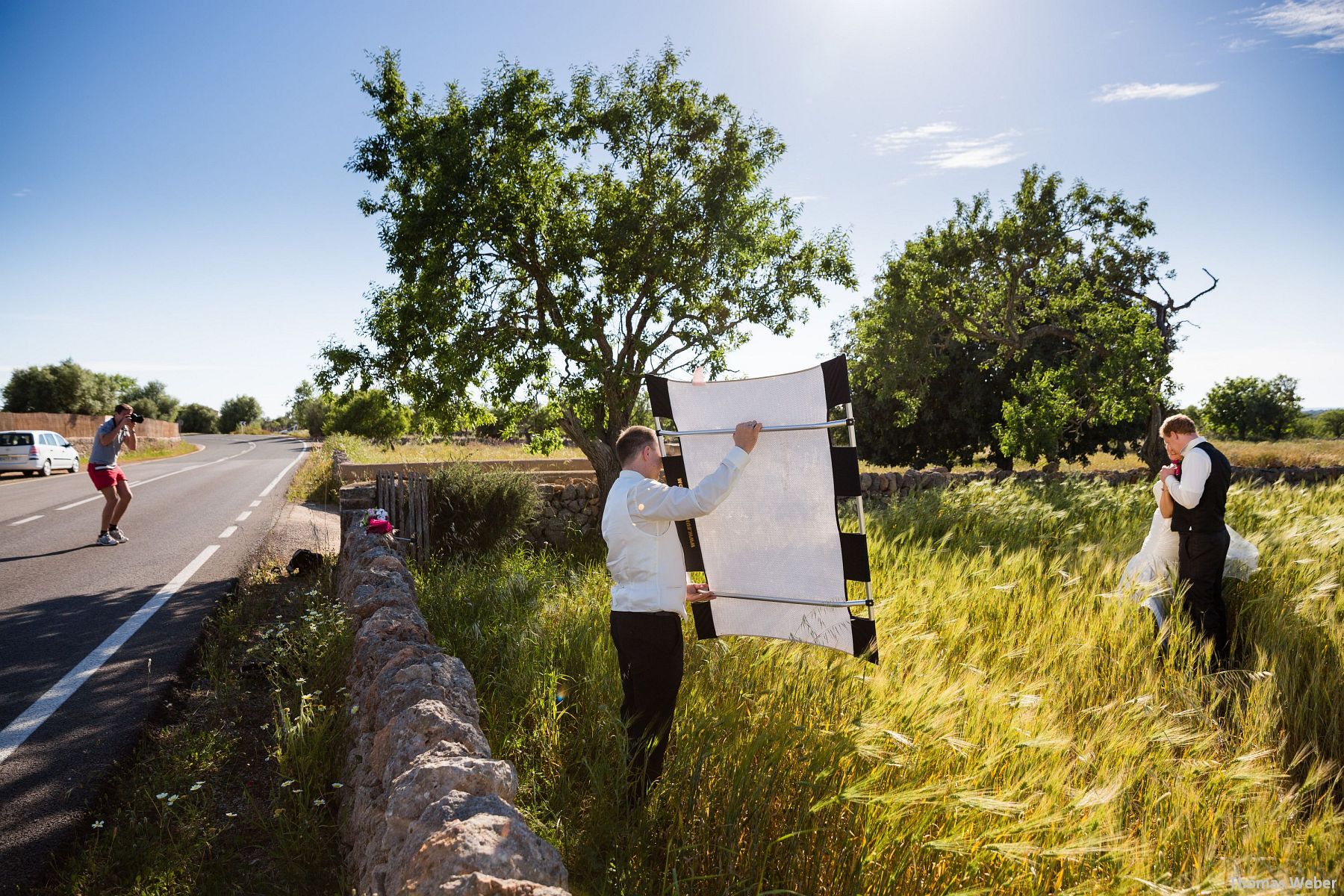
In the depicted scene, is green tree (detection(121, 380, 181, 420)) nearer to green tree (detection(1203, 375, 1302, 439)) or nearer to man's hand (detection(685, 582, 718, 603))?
man's hand (detection(685, 582, 718, 603))

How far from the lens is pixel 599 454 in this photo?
12602 mm

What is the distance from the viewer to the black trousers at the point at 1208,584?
5.40 meters

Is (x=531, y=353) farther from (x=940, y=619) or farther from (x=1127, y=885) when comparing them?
(x=1127, y=885)

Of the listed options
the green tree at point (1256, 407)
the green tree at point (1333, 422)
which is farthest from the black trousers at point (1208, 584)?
the green tree at point (1333, 422)

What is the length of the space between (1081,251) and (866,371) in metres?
5.79

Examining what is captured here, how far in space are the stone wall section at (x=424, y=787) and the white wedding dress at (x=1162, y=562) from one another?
510 centimetres

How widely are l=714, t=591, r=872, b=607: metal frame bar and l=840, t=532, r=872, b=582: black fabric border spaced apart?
0.38 ft

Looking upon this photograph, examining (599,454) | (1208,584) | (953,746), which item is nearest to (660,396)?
(953,746)

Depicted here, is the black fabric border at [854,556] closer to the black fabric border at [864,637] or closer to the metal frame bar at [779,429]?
the black fabric border at [864,637]

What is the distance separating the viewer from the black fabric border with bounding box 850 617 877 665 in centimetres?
344

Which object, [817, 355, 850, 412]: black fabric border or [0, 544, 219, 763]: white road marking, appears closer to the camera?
[817, 355, 850, 412]: black fabric border

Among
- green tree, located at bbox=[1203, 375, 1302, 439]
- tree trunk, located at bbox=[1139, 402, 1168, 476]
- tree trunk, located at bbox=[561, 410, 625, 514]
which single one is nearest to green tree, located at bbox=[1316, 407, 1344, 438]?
green tree, located at bbox=[1203, 375, 1302, 439]

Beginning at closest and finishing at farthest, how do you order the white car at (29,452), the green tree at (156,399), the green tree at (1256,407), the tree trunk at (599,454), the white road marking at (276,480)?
the tree trunk at (599,454)
the white road marking at (276,480)
the white car at (29,452)
the green tree at (1256,407)
the green tree at (156,399)

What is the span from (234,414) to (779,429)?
118 m
